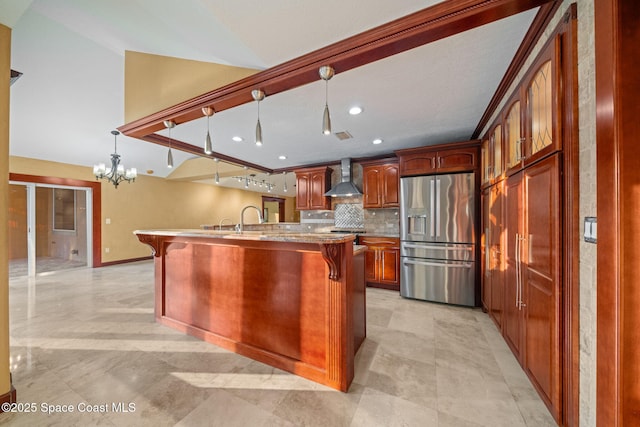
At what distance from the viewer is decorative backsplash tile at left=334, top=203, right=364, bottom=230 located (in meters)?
5.02

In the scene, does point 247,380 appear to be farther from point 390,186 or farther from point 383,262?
point 390,186

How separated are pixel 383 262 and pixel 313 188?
86.1 inches

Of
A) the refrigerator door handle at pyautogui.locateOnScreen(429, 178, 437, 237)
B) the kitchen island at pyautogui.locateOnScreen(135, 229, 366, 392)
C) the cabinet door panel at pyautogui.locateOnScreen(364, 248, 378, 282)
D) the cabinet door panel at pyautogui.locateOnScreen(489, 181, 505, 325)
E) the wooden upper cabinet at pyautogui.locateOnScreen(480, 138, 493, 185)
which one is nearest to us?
the kitchen island at pyautogui.locateOnScreen(135, 229, 366, 392)

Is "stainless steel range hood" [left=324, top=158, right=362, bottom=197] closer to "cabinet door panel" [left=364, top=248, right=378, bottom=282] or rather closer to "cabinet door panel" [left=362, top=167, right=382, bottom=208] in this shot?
"cabinet door panel" [left=362, top=167, right=382, bottom=208]

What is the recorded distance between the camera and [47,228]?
18.7ft

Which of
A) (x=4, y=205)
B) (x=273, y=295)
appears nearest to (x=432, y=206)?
(x=273, y=295)

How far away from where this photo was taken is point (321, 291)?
5.92 ft

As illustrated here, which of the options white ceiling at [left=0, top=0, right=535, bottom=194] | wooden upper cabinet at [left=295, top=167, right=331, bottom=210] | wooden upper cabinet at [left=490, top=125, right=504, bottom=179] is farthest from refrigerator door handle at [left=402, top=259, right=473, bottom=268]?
wooden upper cabinet at [left=295, top=167, right=331, bottom=210]

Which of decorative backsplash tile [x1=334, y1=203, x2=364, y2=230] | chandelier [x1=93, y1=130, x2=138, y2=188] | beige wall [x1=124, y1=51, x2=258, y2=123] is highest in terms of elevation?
beige wall [x1=124, y1=51, x2=258, y2=123]

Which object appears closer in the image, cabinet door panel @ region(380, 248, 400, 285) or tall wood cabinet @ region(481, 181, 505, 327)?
tall wood cabinet @ region(481, 181, 505, 327)

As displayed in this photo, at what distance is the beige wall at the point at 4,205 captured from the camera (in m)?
1.55

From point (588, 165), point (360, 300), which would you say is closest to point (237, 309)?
point (360, 300)

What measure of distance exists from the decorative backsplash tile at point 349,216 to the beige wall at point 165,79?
11.1 feet

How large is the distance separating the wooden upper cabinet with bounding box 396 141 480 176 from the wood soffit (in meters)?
0.80
